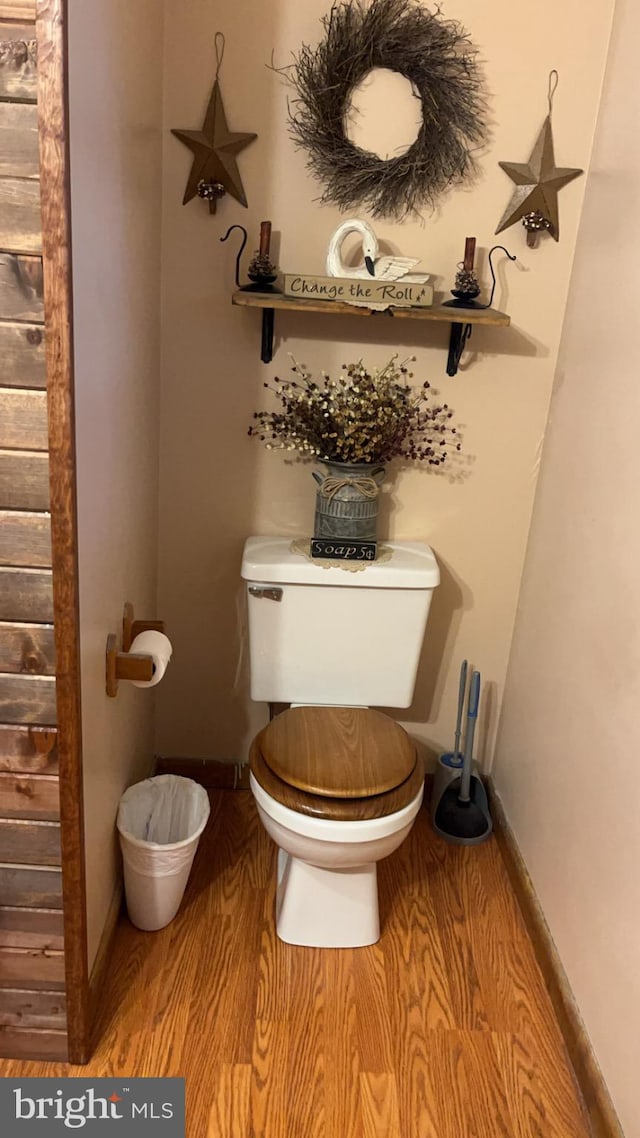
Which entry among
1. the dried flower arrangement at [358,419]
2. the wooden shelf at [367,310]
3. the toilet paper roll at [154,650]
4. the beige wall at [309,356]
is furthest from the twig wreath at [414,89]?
the toilet paper roll at [154,650]

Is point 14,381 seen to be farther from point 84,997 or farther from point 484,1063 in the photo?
point 484,1063

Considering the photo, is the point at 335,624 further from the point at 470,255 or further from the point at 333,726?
the point at 470,255

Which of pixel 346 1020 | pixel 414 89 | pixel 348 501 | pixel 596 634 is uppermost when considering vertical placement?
pixel 414 89

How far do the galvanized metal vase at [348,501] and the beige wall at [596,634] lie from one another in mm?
420

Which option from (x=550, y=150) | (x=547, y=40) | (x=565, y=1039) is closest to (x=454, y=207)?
(x=550, y=150)

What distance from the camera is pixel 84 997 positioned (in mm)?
1520

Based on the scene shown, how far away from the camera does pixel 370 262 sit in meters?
1.84

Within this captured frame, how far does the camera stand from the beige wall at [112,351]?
128 cm

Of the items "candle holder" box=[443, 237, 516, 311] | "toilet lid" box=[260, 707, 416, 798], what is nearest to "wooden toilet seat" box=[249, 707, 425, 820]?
"toilet lid" box=[260, 707, 416, 798]

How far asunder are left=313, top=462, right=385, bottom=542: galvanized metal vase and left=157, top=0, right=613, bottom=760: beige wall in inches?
5.3

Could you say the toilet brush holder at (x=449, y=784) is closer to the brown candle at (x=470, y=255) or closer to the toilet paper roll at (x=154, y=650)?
the toilet paper roll at (x=154, y=650)

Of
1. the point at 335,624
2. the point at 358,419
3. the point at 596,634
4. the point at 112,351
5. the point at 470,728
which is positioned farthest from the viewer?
the point at 470,728

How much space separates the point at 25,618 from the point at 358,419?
0.89 meters

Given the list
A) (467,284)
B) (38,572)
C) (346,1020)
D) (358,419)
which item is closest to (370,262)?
(467,284)
